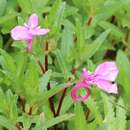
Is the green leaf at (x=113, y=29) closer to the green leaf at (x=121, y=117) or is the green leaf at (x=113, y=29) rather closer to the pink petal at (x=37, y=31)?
the green leaf at (x=121, y=117)

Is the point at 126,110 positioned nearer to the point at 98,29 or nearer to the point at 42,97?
the point at 42,97

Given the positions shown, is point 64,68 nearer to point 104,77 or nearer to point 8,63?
point 8,63

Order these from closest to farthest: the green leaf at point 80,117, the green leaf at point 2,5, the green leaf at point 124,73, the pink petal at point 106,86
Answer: the pink petal at point 106,86 < the green leaf at point 80,117 < the green leaf at point 124,73 < the green leaf at point 2,5

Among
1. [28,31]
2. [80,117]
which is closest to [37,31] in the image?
[28,31]

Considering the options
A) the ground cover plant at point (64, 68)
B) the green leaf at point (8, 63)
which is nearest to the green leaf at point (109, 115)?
the ground cover plant at point (64, 68)

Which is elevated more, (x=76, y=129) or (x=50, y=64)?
(x=50, y=64)

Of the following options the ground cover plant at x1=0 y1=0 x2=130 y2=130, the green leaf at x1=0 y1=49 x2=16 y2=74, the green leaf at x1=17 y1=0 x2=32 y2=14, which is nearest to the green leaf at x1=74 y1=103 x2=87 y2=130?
the ground cover plant at x1=0 y1=0 x2=130 y2=130

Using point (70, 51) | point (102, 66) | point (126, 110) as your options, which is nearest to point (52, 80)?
point (70, 51)
